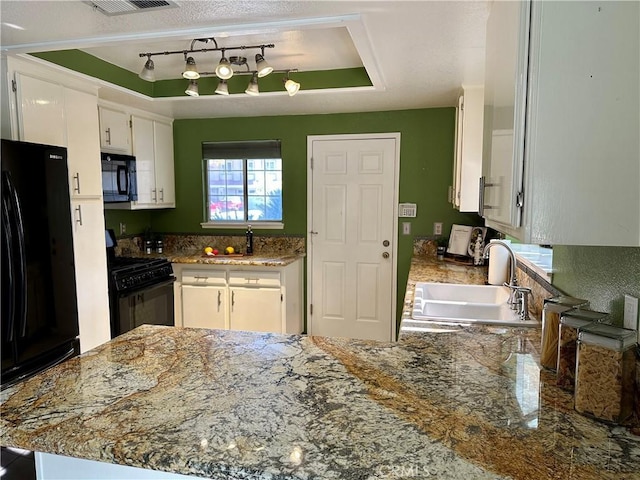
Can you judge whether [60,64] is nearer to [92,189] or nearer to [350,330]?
[92,189]

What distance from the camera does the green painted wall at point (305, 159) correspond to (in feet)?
12.9

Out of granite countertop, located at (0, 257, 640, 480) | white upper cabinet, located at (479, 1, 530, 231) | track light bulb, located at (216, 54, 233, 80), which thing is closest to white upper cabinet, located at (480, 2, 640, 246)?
white upper cabinet, located at (479, 1, 530, 231)

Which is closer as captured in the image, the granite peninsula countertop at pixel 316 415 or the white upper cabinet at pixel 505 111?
the granite peninsula countertop at pixel 316 415

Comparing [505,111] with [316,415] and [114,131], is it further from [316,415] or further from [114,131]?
[114,131]

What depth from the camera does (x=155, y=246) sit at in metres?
4.43

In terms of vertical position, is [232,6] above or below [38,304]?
above

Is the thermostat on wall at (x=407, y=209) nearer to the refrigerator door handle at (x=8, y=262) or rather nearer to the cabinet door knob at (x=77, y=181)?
the cabinet door knob at (x=77, y=181)

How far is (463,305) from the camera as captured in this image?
2354 millimetres

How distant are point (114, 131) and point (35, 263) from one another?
1.60 meters

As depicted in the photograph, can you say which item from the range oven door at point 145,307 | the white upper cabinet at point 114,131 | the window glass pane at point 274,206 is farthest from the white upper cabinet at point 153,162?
the window glass pane at point 274,206

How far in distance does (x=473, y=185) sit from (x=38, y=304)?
272cm

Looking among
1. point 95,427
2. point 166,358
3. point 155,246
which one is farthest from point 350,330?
point 95,427

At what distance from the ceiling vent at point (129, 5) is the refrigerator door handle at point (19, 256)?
0.95 m

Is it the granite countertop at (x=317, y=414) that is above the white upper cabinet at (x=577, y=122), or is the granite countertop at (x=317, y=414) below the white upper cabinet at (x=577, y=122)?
below
